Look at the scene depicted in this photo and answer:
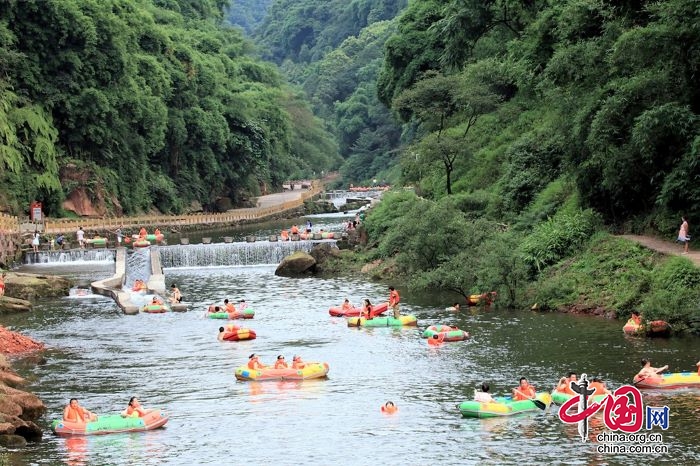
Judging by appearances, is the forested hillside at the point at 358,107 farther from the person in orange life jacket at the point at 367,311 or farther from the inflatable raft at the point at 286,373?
the inflatable raft at the point at 286,373

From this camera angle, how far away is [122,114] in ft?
289

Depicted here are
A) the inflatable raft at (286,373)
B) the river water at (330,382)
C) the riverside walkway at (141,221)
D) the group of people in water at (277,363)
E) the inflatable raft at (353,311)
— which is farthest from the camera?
Result: the riverside walkway at (141,221)

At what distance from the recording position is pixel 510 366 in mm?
33375

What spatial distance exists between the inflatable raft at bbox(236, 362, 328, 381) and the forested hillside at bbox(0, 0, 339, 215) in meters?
46.1

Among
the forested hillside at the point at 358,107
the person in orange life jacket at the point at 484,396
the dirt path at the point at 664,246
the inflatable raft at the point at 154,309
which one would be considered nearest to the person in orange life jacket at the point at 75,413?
the person in orange life jacket at the point at 484,396

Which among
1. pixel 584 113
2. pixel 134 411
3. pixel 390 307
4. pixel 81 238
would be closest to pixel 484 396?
pixel 134 411

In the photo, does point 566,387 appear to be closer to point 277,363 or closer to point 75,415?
point 277,363

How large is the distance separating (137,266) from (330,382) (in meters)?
31.4

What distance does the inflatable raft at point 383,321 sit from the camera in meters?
41.9

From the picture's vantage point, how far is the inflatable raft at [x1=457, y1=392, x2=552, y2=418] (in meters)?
28.2

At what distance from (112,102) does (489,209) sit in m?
37.4

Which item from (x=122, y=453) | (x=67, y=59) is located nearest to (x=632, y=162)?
(x=122, y=453)

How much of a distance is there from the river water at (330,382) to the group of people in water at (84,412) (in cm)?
66

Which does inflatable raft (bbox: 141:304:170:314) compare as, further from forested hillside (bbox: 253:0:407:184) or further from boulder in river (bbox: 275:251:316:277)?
forested hillside (bbox: 253:0:407:184)
